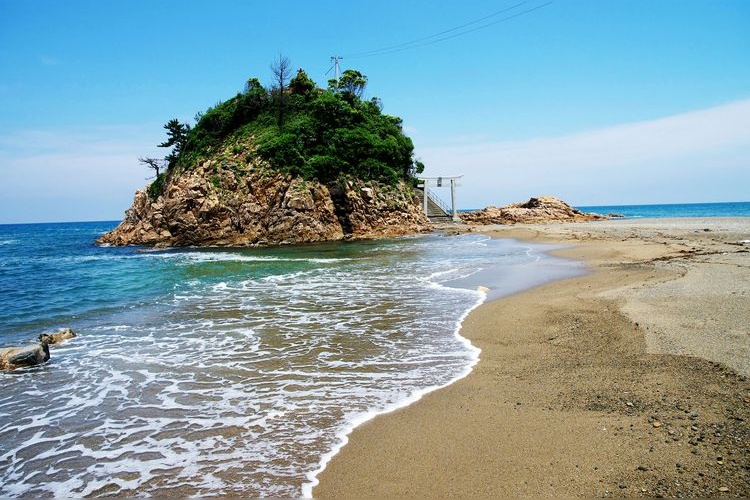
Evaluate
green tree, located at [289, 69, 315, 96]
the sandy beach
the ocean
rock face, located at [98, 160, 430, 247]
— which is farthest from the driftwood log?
green tree, located at [289, 69, 315, 96]

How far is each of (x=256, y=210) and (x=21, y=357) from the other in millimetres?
28127

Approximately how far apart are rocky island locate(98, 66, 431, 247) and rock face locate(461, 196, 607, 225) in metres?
17.0

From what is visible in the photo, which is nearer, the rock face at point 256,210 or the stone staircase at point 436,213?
the rock face at point 256,210

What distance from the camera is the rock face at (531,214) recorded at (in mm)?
55281

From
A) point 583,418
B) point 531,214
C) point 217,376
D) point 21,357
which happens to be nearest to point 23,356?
point 21,357

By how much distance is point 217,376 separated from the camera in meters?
6.75

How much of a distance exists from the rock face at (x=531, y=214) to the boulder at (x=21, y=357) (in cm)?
4954

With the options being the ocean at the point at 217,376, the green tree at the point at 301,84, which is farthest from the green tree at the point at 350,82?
the ocean at the point at 217,376

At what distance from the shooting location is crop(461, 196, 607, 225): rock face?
5528 cm

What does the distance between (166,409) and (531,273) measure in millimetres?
13027

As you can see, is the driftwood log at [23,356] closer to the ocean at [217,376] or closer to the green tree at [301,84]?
the ocean at [217,376]

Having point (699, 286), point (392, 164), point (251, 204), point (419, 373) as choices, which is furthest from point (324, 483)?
point (392, 164)

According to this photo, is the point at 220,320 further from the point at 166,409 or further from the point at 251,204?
the point at 251,204

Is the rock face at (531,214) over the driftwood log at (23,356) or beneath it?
over
